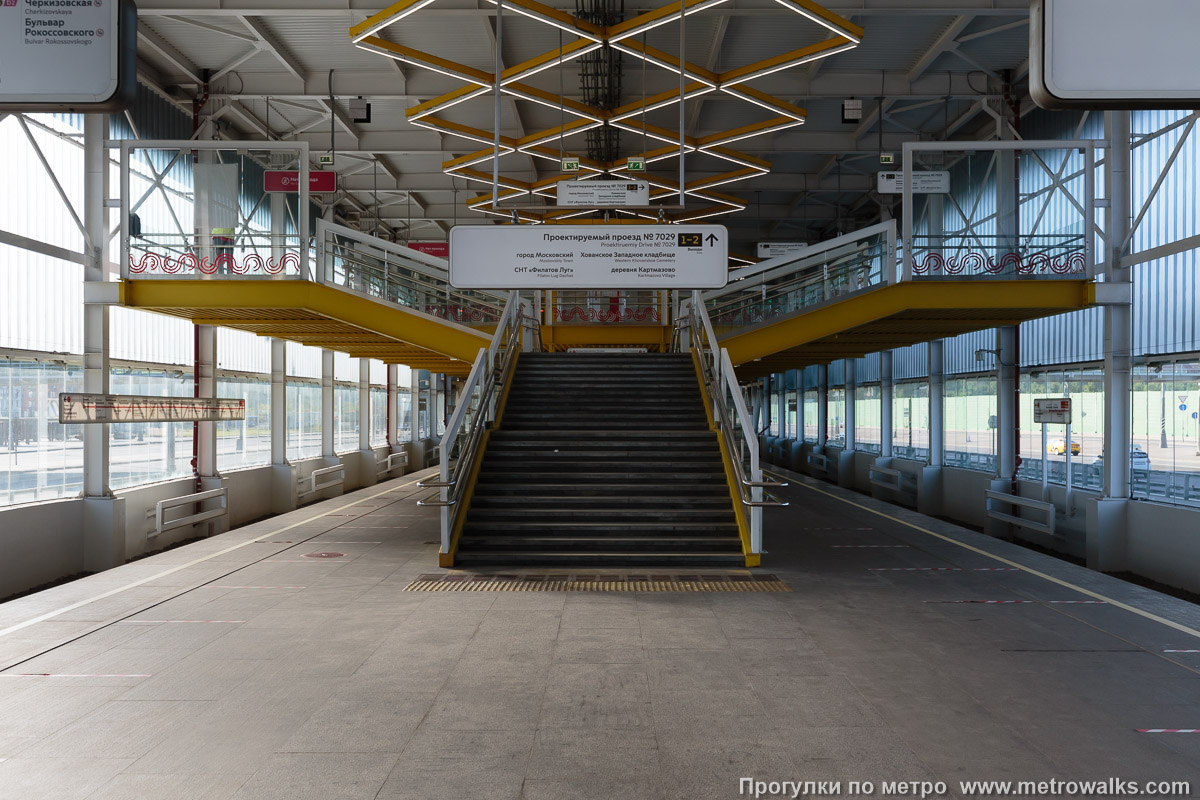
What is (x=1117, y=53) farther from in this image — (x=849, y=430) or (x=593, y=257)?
(x=849, y=430)

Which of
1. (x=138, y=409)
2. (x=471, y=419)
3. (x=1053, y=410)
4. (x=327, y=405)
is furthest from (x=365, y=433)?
(x=1053, y=410)

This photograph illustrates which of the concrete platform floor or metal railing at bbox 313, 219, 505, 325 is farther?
metal railing at bbox 313, 219, 505, 325

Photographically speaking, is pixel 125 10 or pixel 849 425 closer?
pixel 125 10

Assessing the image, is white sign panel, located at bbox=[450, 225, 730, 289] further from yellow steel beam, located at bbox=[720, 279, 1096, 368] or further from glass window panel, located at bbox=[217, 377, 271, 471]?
glass window panel, located at bbox=[217, 377, 271, 471]

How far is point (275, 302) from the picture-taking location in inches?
472

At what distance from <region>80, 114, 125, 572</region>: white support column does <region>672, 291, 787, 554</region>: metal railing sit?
28.8 ft

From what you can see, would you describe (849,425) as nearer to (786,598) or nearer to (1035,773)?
(786,598)

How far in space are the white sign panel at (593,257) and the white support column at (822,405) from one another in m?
19.7

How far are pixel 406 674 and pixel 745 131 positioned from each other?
500 inches

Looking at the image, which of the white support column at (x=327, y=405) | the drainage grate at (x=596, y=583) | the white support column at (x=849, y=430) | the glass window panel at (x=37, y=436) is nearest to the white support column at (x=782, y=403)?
the white support column at (x=849, y=430)

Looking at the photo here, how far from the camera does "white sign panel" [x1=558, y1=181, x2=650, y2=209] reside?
12.8 m

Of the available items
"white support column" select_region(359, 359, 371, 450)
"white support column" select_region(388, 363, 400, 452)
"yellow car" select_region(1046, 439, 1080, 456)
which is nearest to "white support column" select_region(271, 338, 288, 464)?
"white support column" select_region(359, 359, 371, 450)

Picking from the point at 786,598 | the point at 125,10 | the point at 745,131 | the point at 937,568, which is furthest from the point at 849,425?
the point at 125,10

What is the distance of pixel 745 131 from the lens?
15.4 m
